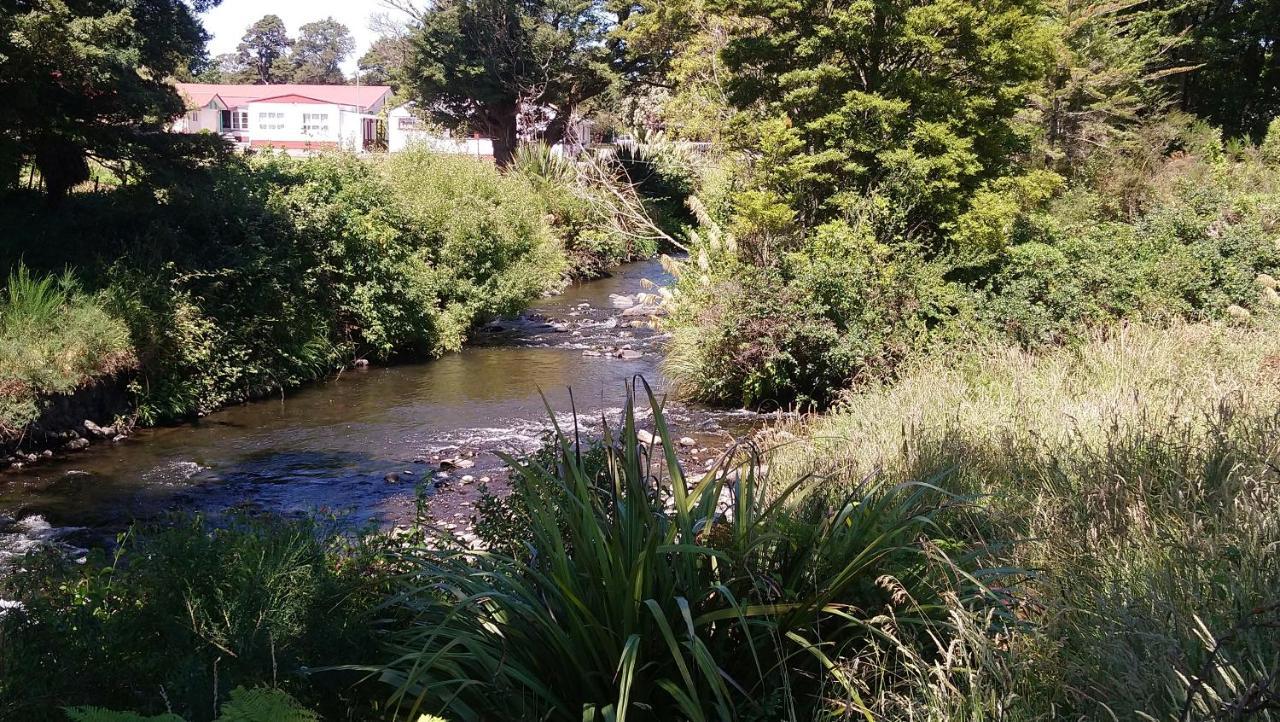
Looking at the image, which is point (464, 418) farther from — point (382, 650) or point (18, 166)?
point (382, 650)

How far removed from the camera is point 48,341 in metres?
11.4

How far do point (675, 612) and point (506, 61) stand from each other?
3742 cm

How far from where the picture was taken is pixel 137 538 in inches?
207

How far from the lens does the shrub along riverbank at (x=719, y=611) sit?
3.01m

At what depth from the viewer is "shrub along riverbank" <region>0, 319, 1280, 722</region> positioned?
118 inches

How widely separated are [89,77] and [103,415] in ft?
15.1

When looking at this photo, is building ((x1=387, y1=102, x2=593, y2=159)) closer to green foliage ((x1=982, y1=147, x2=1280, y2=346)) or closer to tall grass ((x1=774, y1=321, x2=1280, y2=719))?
green foliage ((x1=982, y1=147, x2=1280, y2=346))

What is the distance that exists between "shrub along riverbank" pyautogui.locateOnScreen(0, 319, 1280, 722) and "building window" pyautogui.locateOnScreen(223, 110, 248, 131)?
62.8m

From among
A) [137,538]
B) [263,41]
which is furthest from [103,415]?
[263,41]

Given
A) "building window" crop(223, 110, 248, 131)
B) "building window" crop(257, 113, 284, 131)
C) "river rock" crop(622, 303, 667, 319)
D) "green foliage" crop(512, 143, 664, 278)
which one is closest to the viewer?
"river rock" crop(622, 303, 667, 319)

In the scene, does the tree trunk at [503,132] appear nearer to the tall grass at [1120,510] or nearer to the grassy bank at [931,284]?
the grassy bank at [931,284]

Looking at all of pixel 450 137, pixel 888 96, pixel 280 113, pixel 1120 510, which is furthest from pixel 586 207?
pixel 280 113

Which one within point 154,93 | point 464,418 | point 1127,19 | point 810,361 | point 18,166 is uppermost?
point 1127,19

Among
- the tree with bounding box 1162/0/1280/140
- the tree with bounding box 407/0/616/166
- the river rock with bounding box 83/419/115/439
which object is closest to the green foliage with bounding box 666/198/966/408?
the river rock with bounding box 83/419/115/439
